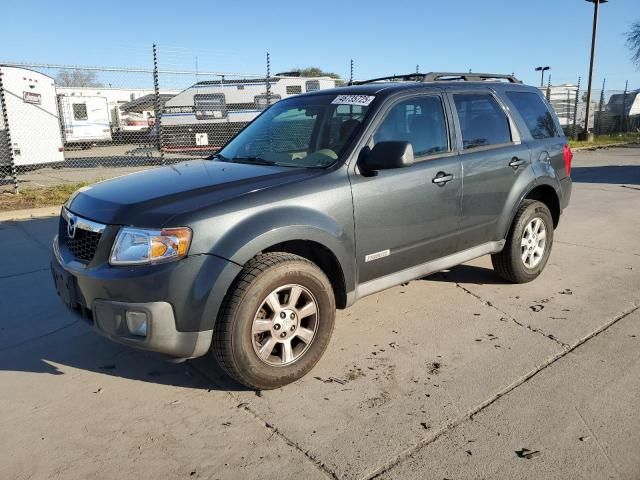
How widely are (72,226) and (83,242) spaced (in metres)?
0.22

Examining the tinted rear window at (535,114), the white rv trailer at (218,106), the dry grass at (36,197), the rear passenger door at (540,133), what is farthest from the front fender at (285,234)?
the white rv trailer at (218,106)

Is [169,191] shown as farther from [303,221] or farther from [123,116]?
[123,116]

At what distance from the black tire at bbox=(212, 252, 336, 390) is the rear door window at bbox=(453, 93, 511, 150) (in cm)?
182

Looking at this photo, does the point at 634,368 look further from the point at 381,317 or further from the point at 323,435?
the point at 323,435

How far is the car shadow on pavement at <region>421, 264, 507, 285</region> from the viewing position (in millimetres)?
4910

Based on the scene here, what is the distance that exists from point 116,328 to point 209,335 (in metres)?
0.49

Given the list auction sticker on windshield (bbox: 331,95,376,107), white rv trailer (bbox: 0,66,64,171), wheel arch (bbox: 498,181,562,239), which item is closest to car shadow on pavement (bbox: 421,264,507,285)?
wheel arch (bbox: 498,181,562,239)

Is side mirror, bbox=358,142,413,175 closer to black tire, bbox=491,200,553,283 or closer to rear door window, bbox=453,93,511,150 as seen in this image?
rear door window, bbox=453,93,511,150

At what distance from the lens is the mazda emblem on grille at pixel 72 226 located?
3.13 meters

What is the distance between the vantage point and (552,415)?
2.76m

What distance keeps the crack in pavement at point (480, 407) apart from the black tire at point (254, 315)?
2.87ft

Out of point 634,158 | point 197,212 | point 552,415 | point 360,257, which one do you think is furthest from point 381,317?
point 634,158

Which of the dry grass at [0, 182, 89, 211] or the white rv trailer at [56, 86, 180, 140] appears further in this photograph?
the white rv trailer at [56, 86, 180, 140]

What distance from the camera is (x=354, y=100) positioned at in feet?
12.4
